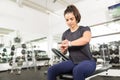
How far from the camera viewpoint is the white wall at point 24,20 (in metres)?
6.81

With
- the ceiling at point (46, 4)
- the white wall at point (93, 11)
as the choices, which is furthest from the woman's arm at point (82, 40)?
the ceiling at point (46, 4)

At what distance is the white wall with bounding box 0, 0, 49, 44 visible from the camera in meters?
6.81

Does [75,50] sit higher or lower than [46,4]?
lower

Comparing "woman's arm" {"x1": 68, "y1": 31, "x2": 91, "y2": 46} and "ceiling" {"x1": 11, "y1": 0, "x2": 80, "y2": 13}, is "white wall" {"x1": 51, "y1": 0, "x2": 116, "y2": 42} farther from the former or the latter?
"woman's arm" {"x1": 68, "y1": 31, "x2": 91, "y2": 46}

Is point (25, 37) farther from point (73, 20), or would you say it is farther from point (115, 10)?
point (73, 20)

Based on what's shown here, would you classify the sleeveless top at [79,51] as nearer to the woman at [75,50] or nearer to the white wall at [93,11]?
the woman at [75,50]

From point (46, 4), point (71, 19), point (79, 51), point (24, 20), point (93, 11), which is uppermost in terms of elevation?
point (46, 4)

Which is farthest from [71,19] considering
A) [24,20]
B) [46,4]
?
[46,4]

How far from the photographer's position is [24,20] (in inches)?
302

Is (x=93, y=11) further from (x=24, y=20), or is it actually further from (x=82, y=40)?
(x=82, y=40)

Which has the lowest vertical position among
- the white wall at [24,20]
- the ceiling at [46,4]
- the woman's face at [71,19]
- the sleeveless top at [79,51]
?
the sleeveless top at [79,51]

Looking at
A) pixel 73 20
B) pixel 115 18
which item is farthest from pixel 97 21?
pixel 73 20

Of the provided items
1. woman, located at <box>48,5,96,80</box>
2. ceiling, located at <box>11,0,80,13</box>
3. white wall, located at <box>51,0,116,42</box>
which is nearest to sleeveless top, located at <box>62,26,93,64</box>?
woman, located at <box>48,5,96,80</box>

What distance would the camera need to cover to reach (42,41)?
8469mm
